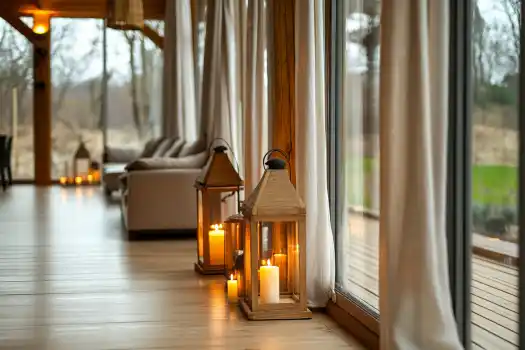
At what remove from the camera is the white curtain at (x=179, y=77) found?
10930 millimetres

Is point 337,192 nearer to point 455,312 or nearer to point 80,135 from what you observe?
point 455,312

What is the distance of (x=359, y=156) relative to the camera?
4.38 m

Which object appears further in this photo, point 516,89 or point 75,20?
point 75,20

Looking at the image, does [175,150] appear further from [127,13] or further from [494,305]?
[494,305]

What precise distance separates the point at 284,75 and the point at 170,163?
315 cm

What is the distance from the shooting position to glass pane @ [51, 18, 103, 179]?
15.4 m

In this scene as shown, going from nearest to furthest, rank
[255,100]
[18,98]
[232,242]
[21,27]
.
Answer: [232,242] < [255,100] < [21,27] < [18,98]

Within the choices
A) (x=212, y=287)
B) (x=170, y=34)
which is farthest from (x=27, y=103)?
(x=212, y=287)

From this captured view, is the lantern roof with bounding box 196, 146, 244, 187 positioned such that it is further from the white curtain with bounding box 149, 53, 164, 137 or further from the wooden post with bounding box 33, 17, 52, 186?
the wooden post with bounding box 33, 17, 52, 186

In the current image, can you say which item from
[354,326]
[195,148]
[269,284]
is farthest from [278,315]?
[195,148]

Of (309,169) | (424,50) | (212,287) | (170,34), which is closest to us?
(424,50)

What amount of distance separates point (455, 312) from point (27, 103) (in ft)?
44.2

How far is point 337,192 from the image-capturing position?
180 inches

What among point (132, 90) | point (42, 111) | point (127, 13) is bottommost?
point (42, 111)
